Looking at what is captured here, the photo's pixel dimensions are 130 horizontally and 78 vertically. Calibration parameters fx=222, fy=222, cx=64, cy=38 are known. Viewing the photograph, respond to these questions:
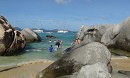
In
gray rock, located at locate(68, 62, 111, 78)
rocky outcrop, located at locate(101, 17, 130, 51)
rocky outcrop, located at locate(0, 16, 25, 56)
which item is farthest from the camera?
rocky outcrop, located at locate(101, 17, 130, 51)

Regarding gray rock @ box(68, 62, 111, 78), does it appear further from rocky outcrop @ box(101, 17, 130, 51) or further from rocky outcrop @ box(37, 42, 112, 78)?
rocky outcrop @ box(101, 17, 130, 51)

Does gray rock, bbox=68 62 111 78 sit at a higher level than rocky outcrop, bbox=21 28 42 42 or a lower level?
higher

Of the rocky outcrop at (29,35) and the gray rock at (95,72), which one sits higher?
the gray rock at (95,72)

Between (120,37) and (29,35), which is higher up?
(120,37)

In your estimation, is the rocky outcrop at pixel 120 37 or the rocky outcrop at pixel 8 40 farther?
the rocky outcrop at pixel 120 37

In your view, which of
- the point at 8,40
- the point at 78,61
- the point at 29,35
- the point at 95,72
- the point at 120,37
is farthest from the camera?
the point at 29,35

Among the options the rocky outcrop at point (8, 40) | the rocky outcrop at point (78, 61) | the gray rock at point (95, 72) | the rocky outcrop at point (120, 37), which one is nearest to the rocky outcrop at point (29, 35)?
the rocky outcrop at point (8, 40)

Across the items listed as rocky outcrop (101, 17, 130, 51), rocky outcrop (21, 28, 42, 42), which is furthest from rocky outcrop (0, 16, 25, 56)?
rocky outcrop (21, 28, 42, 42)

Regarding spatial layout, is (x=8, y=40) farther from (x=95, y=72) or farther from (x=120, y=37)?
(x=95, y=72)

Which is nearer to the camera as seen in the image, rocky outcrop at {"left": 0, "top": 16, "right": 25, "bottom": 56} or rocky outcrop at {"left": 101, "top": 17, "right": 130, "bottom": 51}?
rocky outcrop at {"left": 0, "top": 16, "right": 25, "bottom": 56}

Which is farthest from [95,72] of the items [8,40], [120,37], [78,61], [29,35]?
[29,35]

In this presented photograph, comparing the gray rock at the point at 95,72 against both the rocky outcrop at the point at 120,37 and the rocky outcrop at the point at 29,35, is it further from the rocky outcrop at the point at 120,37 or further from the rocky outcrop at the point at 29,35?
the rocky outcrop at the point at 29,35

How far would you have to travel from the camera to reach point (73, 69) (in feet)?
33.6

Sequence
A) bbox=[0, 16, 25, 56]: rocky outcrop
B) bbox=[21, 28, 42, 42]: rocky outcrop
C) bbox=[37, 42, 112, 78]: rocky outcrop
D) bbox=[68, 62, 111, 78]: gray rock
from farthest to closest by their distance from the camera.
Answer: bbox=[21, 28, 42, 42]: rocky outcrop → bbox=[0, 16, 25, 56]: rocky outcrop → bbox=[37, 42, 112, 78]: rocky outcrop → bbox=[68, 62, 111, 78]: gray rock
